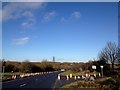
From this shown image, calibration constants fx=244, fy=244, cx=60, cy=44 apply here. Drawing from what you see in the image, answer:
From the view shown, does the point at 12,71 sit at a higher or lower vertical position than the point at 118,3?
lower

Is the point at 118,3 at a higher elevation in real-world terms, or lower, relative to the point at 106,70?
higher

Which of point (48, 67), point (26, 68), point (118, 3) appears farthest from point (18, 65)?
point (118, 3)

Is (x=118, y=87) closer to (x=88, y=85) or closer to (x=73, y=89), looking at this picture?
(x=73, y=89)

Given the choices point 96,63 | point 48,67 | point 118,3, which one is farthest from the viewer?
point 48,67

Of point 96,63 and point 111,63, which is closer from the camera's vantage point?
point 96,63

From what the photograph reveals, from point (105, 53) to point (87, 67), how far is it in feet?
54.9

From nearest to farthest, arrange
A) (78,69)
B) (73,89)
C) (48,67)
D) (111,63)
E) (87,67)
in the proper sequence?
(73,89)
(87,67)
(78,69)
(111,63)
(48,67)

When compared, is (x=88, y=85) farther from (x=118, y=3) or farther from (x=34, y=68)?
(x=34, y=68)

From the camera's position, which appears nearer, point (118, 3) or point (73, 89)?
point (118, 3)

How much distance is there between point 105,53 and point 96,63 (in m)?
21.2

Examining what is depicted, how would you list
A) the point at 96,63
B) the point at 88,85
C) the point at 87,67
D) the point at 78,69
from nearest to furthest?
the point at 88,85 → the point at 96,63 → the point at 87,67 → the point at 78,69

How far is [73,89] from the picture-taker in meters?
22.8

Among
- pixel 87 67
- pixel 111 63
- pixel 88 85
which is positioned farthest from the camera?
pixel 111 63

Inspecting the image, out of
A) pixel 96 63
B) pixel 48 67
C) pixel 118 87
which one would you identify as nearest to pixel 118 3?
pixel 118 87
